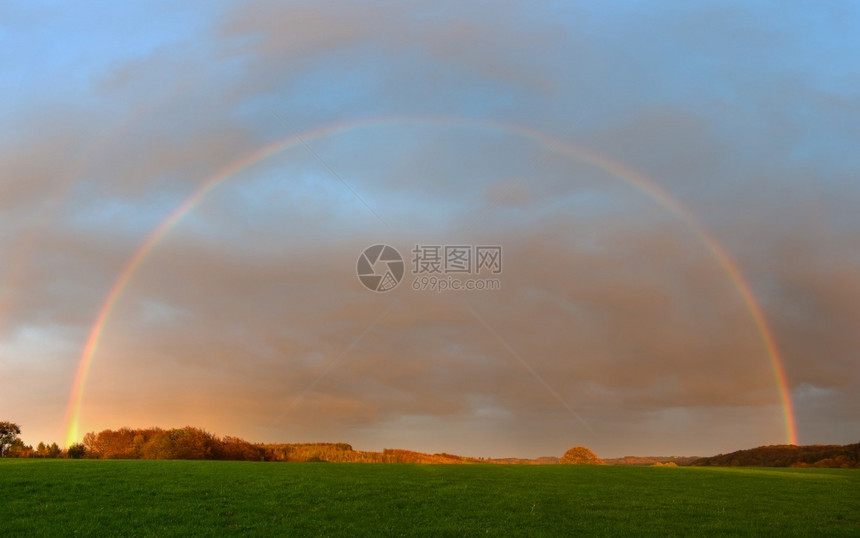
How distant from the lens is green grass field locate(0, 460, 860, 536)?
25484mm

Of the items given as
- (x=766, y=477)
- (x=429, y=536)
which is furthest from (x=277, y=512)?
(x=766, y=477)

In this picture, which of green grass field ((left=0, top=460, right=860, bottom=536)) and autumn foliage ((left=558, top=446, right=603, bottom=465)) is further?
autumn foliage ((left=558, top=446, right=603, bottom=465))

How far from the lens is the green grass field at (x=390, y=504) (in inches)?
1003

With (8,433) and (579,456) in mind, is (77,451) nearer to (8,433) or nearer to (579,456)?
(8,433)

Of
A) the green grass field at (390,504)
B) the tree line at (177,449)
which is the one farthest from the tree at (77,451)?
the green grass field at (390,504)

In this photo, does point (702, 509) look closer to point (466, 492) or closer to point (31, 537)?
point (466, 492)

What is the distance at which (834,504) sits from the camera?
115 feet

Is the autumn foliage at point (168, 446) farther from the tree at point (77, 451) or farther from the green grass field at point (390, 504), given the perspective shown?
the green grass field at point (390, 504)

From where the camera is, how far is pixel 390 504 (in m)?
31.2

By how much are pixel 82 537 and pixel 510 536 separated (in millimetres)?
15361

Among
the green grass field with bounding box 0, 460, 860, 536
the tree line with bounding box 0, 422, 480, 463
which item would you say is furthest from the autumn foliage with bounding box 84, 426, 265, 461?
the green grass field with bounding box 0, 460, 860, 536

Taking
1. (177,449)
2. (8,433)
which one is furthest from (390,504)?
(8,433)

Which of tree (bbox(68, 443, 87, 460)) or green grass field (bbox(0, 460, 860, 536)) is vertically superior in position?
tree (bbox(68, 443, 87, 460))

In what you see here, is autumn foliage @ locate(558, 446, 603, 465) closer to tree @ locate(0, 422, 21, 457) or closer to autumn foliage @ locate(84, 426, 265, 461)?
autumn foliage @ locate(84, 426, 265, 461)
